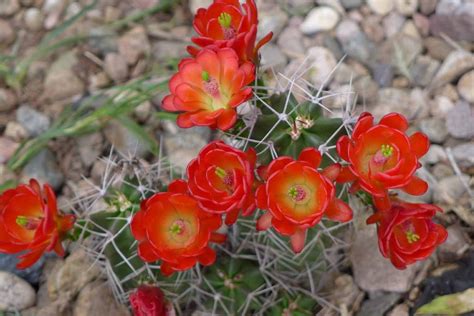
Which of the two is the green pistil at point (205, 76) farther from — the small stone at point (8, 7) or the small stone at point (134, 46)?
the small stone at point (8, 7)

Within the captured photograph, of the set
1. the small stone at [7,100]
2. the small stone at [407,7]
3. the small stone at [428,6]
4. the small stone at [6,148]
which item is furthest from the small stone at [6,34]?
the small stone at [428,6]

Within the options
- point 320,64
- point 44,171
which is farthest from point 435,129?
point 44,171

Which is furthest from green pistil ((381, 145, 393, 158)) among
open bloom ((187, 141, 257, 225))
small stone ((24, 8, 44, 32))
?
small stone ((24, 8, 44, 32))

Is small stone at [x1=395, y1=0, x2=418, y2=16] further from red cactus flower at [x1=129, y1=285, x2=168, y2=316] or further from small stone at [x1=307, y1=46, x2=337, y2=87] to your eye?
red cactus flower at [x1=129, y1=285, x2=168, y2=316]

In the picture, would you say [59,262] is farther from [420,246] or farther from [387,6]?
[387,6]

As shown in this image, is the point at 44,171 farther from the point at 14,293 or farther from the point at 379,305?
the point at 379,305
